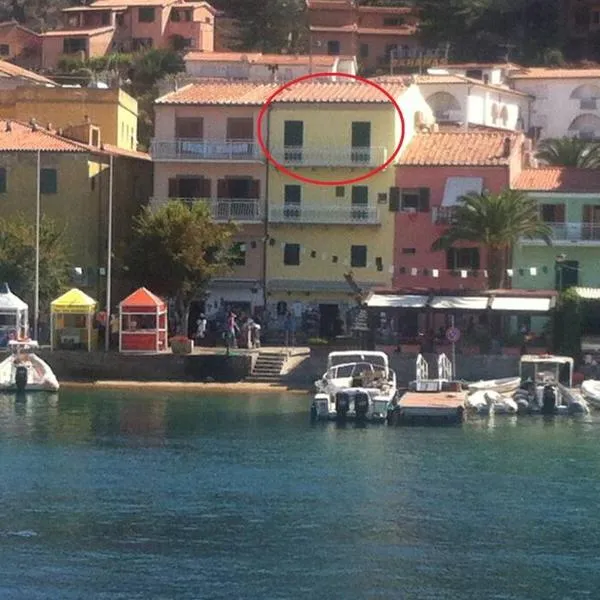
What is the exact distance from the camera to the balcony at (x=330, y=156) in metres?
83.1

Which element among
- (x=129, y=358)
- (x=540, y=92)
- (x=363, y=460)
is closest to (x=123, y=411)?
(x=129, y=358)

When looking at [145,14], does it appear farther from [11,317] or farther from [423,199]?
[11,317]

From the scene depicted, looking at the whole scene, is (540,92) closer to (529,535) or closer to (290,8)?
(290,8)

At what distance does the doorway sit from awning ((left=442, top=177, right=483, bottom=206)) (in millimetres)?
5897

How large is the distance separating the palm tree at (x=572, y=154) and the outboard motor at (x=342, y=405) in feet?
76.0

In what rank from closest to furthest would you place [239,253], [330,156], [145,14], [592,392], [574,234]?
1. [592,392]
2. [574,234]
3. [330,156]
4. [239,253]
5. [145,14]

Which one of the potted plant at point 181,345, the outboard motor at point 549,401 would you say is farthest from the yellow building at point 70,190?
the outboard motor at point 549,401

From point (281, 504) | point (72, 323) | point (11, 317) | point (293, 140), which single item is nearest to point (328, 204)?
point (293, 140)

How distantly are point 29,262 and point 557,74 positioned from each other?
39926 millimetres

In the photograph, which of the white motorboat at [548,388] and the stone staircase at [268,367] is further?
the stone staircase at [268,367]

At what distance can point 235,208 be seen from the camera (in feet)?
275

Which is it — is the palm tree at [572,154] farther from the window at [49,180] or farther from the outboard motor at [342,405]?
the outboard motor at [342,405]

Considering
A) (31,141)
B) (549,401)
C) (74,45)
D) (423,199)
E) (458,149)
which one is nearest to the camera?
(549,401)

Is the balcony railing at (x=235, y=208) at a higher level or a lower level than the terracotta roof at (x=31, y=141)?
lower
